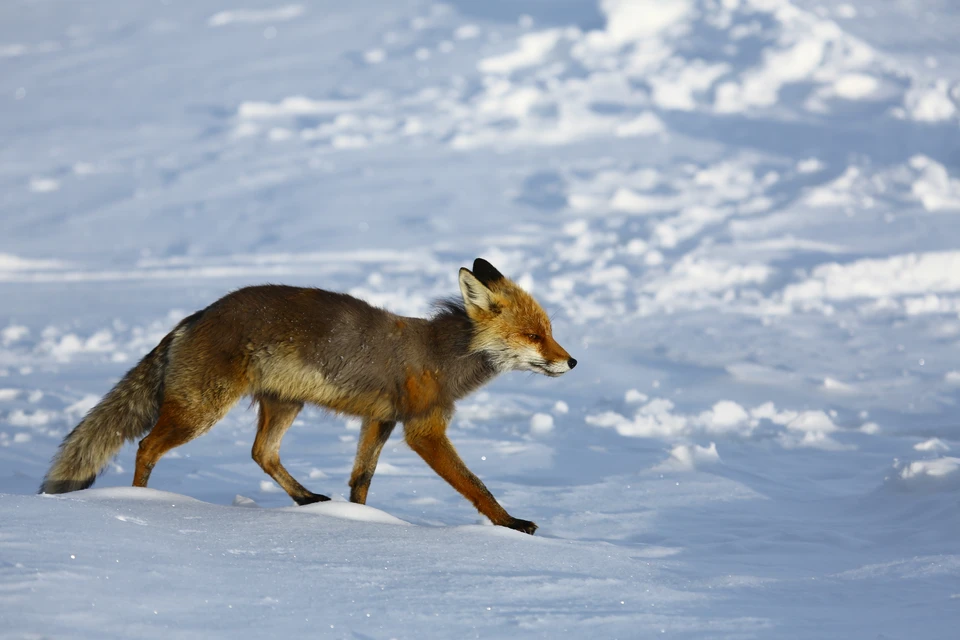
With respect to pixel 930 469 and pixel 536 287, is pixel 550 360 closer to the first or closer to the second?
pixel 930 469

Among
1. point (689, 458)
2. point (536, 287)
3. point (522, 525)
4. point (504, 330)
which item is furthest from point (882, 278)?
point (522, 525)

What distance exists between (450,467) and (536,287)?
6785 mm

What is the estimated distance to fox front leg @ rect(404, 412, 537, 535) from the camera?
545cm

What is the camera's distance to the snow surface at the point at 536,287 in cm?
398

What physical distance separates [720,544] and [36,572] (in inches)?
130

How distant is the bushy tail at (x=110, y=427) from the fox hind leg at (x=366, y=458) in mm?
1174

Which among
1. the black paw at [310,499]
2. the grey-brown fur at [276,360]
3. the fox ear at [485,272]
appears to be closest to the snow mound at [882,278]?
the fox ear at [485,272]

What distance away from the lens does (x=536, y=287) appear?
1217 centimetres

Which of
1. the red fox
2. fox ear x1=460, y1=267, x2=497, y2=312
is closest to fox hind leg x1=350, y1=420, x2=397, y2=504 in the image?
the red fox

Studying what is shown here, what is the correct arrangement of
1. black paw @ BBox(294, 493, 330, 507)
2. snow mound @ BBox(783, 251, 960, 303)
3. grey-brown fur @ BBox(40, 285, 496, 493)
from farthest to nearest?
snow mound @ BBox(783, 251, 960, 303), black paw @ BBox(294, 493, 330, 507), grey-brown fur @ BBox(40, 285, 496, 493)

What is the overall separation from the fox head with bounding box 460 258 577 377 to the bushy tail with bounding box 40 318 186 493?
1.66 meters

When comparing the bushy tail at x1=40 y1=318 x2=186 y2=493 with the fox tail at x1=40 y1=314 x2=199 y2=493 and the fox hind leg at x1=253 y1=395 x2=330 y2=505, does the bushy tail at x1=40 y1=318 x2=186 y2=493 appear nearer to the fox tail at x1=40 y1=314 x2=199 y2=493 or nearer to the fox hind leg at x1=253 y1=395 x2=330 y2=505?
the fox tail at x1=40 y1=314 x2=199 y2=493

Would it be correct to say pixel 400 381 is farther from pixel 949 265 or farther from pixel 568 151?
pixel 568 151

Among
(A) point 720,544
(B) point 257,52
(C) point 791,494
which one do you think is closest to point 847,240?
(C) point 791,494
